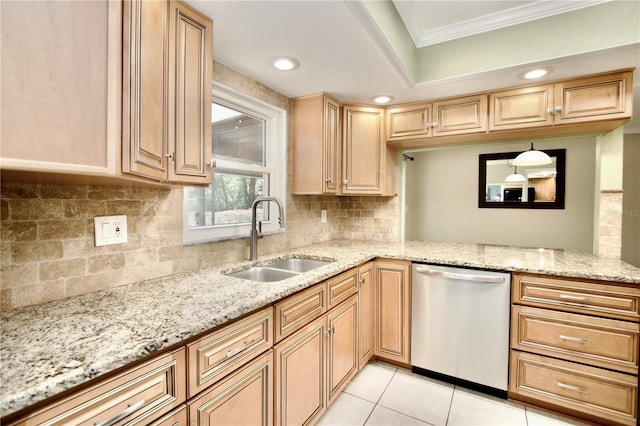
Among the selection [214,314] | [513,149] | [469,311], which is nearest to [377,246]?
[469,311]

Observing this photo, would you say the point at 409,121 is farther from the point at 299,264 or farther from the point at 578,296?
the point at 578,296

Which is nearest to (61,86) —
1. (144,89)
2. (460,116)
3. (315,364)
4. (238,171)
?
(144,89)

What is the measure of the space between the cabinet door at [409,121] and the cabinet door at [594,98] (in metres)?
0.87

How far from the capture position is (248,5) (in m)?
1.29

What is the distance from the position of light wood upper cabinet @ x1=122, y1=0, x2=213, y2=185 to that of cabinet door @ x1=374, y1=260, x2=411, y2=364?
1.50m

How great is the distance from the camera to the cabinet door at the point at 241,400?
977 mm

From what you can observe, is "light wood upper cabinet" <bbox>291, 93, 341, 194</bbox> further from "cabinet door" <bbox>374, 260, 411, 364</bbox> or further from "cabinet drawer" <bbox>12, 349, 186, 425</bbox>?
"cabinet drawer" <bbox>12, 349, 186, 425</bbox>

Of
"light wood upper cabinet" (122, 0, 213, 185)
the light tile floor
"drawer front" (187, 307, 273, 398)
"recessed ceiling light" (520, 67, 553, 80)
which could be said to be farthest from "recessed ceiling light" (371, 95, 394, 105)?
the light tile floor

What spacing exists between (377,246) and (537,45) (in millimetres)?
1770

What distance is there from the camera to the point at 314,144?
240 cm

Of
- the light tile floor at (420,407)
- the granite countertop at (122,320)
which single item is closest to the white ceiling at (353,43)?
the granite countertop at (122,320)

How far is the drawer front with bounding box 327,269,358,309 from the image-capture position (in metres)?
1.74

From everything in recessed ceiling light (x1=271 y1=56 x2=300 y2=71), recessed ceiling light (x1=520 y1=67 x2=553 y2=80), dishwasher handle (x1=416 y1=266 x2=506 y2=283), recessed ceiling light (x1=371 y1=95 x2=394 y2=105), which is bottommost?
dishwasher handle (x1=416 y1=266 x2=506 y2=283)

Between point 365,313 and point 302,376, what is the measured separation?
2.65ft
